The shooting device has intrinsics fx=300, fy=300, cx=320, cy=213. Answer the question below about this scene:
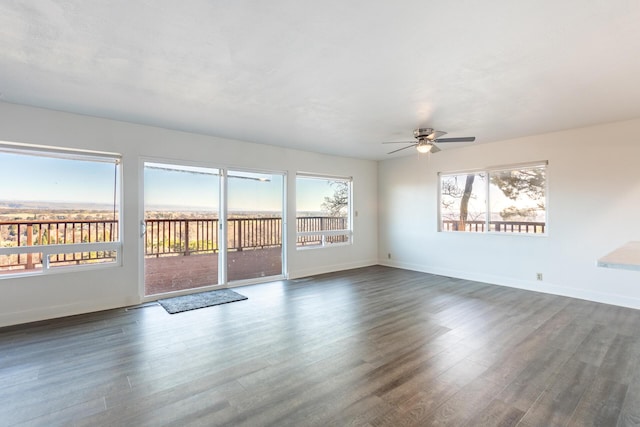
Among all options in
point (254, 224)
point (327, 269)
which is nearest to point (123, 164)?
point (254, 224)

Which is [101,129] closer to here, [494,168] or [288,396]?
[288,396]

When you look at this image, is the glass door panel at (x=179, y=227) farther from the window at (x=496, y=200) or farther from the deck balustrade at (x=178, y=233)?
the window at (x=496, y=200)

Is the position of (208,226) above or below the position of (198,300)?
above

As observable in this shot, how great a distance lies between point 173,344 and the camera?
288 cm

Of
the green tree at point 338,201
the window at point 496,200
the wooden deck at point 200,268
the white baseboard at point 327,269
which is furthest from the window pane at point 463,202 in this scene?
the wooden deck at point 200,268

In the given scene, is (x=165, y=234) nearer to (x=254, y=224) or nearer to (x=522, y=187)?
(x=254, y=224)

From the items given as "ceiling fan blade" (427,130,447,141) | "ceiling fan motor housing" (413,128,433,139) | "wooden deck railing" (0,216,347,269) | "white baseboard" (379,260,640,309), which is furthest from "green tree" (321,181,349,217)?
"ceiling fan blade" (427,130,447,141)

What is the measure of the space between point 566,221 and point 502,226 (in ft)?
2.95

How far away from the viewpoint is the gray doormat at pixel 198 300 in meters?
3.95

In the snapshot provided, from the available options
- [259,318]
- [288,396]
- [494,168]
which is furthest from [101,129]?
[494,168]

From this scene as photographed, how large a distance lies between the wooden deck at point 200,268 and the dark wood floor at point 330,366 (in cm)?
87

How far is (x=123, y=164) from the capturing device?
4.07 meters

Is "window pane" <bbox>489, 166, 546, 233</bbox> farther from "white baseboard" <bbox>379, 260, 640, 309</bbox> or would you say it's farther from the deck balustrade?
"white baseboard" <bbox>379, 260, 640, 309</bbox>

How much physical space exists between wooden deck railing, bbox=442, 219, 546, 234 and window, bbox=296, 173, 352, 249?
2.09 meters
